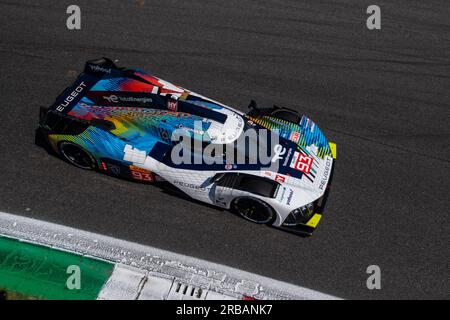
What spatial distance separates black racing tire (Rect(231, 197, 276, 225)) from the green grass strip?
96.9 inches

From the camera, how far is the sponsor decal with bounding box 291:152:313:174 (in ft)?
27.6

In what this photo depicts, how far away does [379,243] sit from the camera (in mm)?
8539

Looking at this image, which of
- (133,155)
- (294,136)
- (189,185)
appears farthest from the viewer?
(294,136)

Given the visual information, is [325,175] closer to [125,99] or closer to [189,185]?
[189,185]

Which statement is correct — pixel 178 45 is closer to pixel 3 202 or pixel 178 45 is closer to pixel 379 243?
pixel 3 202

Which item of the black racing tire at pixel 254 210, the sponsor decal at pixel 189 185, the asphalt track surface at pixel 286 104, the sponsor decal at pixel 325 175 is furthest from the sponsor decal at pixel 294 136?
the sponsor decal at pixel 189 185

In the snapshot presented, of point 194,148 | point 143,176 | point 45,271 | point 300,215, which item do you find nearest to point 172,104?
point 194,148

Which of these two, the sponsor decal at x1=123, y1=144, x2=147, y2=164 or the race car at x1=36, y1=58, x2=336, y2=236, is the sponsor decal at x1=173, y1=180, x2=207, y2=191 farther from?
the sponsor decal at x1=123, y1=144, x2=147, y2=164

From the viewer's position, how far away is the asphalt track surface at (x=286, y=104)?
8344 mm

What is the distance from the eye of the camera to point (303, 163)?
8484 millimetres

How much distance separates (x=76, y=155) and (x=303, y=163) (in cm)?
437

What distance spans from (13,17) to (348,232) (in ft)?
33.6

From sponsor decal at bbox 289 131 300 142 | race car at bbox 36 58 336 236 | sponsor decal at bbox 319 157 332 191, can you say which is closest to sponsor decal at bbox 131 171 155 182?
race car at bbox 36 58 336 236
